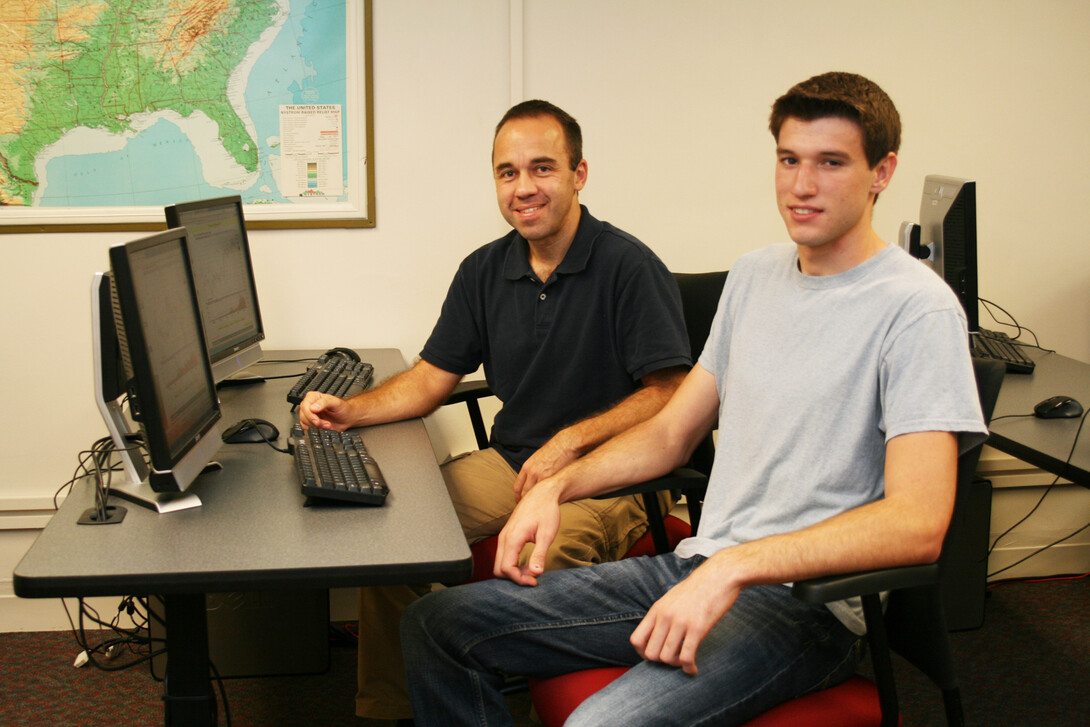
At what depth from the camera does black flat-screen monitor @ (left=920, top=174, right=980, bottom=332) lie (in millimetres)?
2268

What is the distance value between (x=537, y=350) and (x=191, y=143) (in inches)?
47.6

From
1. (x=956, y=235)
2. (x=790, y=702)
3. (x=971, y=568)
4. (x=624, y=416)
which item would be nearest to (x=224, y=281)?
(x=624, y=416)

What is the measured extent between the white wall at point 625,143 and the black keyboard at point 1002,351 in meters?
0.43

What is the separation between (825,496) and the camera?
4.46 feet

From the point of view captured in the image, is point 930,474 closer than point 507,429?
Yes

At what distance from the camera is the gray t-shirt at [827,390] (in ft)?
4.13

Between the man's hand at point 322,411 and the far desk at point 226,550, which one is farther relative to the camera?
the man's hand at point 322,411

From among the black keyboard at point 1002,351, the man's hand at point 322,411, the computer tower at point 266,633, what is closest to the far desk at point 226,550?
the man's hand at point 322,411

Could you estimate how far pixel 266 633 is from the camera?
2.41 m

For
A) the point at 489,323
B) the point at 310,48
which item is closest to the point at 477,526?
the point at 489,323

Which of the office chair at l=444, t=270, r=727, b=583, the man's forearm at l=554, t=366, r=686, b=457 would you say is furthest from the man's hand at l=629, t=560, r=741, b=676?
the man's forearm at l=554, t=366, r=686, b=457

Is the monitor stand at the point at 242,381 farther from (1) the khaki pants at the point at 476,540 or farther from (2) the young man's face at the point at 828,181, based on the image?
(2) the young man's face at the point at 828,181

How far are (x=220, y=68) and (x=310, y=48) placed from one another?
0.25 meters

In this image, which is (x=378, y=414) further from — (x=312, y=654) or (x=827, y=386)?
(x=827, y=386)
